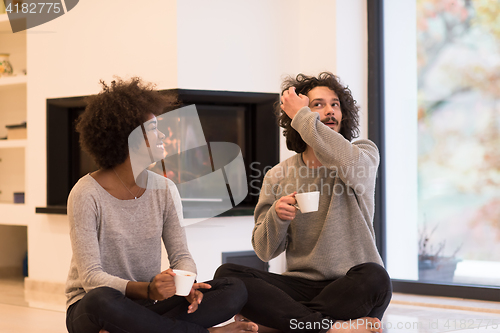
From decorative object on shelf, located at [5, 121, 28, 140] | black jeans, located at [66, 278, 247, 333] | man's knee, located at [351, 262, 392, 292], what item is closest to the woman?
black jeans, located at [66, 278, 247, 333]

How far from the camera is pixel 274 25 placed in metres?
3.14

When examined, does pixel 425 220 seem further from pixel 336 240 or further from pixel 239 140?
pixel 336 240

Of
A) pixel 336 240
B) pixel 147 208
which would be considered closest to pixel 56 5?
pixel 147 208

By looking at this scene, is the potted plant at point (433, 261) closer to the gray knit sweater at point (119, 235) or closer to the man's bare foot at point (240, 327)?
the man's bare foot at point (240, 327)

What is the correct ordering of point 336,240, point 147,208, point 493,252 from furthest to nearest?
point 493,252
point 336,240
point 147,208

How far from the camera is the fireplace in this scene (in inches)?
122

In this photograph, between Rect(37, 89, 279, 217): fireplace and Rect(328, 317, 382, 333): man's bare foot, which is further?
Rect(37, 89, 279, 217): fireplace

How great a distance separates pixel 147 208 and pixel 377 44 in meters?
2.09

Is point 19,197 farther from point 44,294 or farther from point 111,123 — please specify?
point 111,123

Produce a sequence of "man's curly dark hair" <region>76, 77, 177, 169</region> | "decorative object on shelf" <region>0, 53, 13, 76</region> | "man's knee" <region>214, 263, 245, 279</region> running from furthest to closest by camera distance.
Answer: "decorative object on shelf" <region>0, 53, 13, 76</region> < "man's knee" <region>214, 263, 245, 279</region> < "man's curly dark hair" <region>76, 77, 177, 169</region>

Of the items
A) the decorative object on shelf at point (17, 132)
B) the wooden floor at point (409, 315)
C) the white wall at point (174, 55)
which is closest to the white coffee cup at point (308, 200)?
the wooden floor at point (409, 315)

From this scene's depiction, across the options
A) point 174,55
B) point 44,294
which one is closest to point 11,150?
point 44,294

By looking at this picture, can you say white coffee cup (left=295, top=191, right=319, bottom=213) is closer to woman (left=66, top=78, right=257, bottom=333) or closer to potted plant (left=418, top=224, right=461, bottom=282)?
woman (left=66, top=78, right=257, bottom=333)

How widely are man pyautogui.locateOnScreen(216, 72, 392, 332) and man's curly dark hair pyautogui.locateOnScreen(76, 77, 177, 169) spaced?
0.54 m
